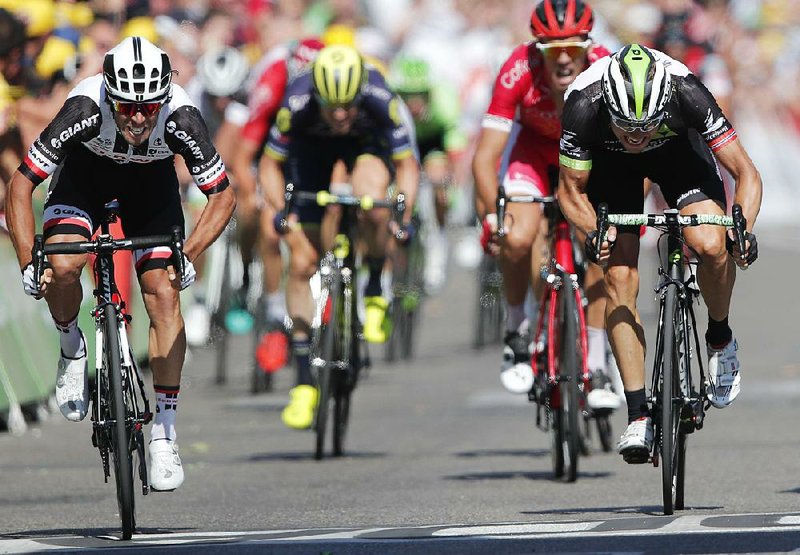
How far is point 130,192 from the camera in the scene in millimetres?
9375

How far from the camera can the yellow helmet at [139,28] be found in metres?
17.6

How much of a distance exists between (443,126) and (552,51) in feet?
26.2

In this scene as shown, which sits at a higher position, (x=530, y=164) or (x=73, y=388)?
(x=530, y=164)

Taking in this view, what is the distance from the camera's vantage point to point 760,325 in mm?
19844

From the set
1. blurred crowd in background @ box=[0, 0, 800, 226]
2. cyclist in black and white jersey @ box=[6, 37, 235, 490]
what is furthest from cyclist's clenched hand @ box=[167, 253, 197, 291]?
blurred crowd in background @ box=[0, 0, 800, 226]

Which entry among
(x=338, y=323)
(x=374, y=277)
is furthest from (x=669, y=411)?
(x=374, y=277)

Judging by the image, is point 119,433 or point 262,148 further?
point 262,148

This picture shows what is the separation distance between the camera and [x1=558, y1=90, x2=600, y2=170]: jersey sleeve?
9.12 m

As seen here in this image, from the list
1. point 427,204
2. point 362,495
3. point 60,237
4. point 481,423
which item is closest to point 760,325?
point 427,204

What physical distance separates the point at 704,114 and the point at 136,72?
7.87ft

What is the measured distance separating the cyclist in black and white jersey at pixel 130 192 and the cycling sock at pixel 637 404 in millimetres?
1919

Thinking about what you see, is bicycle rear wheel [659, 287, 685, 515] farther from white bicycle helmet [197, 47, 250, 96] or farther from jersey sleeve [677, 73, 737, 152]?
white bicycle helmet [197, 47, 250, 96]

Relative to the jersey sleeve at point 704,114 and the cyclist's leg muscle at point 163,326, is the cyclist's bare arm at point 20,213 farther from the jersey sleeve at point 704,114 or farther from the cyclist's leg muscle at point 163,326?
the jersey sleeve at point 704,114

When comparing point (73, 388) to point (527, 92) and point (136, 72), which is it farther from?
point (527, 92)
